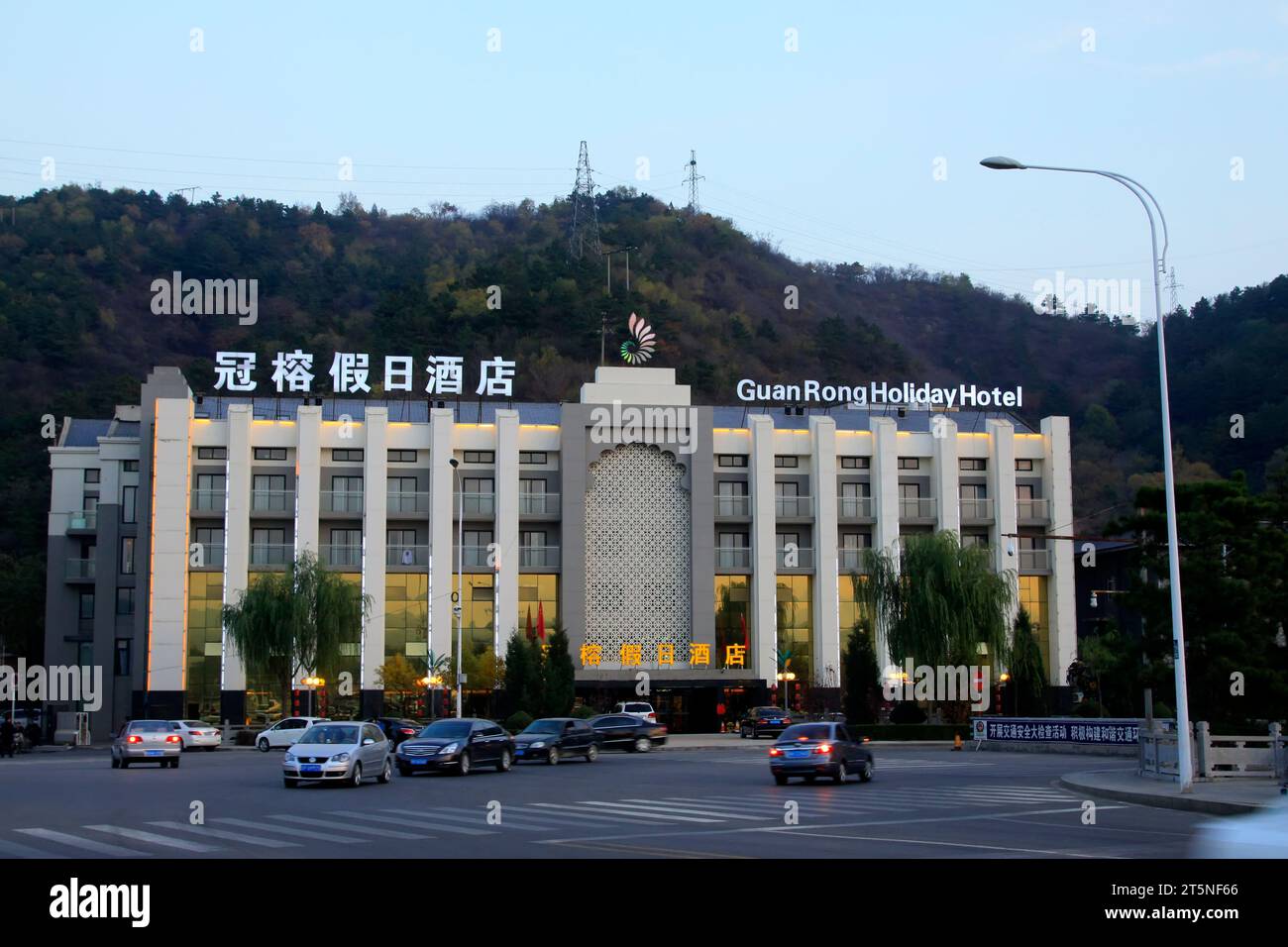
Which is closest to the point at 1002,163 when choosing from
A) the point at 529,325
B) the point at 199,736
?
the point at 199,736

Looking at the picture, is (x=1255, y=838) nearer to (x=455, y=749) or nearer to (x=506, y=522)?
(x=455, y=749)

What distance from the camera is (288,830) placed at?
19688 millimetres

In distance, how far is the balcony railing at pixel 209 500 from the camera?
75438 millimetres

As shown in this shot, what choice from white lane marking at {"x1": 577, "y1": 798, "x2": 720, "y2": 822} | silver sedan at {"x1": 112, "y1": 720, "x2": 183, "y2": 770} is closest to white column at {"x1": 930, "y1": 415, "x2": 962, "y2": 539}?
silver sedan at {"x1": 112, "y1": 720, "x2": 183, "y2": 770}

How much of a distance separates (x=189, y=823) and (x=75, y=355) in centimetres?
10504

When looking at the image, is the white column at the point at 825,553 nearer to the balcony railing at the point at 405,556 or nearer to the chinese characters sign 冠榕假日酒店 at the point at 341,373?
the chinese characters sign 冠榕假日酒店 at the point at 341,373

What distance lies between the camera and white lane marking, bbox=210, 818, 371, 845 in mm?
18281

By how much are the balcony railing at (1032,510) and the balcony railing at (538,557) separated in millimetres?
28006

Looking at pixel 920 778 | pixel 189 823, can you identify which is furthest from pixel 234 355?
pixel 189 823

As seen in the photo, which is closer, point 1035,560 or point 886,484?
point 886,484

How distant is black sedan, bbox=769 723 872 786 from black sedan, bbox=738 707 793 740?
106ft

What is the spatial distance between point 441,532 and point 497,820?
5608 centimetres

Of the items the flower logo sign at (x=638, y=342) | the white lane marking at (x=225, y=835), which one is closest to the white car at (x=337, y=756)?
the white lane marking at (x=225, y=835)
